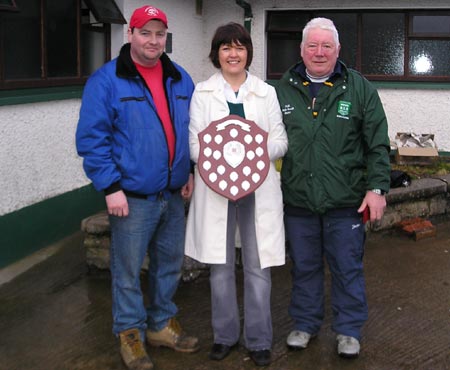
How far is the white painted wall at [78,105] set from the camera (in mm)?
4891

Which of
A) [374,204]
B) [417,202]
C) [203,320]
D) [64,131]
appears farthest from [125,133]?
[417,202]

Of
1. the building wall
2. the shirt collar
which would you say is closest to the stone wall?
the building wall

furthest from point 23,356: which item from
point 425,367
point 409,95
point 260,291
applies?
point 409,95

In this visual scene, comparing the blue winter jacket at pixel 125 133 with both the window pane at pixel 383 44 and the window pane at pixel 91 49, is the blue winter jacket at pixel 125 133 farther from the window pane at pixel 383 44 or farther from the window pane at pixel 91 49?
the window pane at pixel 383 44

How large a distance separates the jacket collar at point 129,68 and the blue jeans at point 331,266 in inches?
40.5

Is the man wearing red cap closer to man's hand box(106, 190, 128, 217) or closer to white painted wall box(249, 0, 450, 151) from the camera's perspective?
man's hand box(106, 190, 128, 217)

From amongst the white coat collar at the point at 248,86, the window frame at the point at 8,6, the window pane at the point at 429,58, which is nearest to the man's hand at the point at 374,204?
the white coat collar at the point at 248,86

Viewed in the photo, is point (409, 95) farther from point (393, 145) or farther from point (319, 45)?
point (319, 45)

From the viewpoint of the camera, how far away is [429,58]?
7754 millimetres

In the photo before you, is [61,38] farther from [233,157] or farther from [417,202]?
[417,202]

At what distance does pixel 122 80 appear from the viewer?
3.09 m

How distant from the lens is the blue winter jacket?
302 centimetres

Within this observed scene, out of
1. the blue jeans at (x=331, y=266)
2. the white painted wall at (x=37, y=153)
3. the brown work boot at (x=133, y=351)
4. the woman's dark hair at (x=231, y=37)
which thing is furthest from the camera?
the white painted wall at (x=37, y=153)

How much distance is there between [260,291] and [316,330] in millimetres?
531
